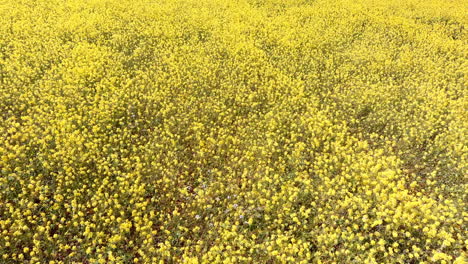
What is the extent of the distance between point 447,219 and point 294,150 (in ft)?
9.55

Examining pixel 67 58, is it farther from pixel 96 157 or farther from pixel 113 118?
pixel 96 157

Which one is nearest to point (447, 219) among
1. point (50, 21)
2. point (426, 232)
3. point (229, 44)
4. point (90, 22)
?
point (426, 232)

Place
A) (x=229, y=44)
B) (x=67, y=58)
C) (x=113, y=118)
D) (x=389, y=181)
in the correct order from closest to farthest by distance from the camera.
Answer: (x=389, y=181), (x=113, y=118), (x=67, y=58), (x=229, y=44)

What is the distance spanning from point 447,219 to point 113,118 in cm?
682

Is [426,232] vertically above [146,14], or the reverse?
→ [146,14]

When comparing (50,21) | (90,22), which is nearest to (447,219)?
(90,22)

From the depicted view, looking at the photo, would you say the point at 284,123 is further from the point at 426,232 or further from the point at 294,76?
the point at 426,232

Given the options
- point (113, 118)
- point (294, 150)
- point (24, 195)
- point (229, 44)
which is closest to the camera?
point (24, 195)

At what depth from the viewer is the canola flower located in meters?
4.53

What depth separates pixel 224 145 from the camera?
260 inches

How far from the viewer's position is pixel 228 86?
8562mm

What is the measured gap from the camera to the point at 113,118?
23.1 feet

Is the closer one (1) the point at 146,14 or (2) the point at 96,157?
(2) the point at 96,157

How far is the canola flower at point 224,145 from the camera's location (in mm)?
4531
